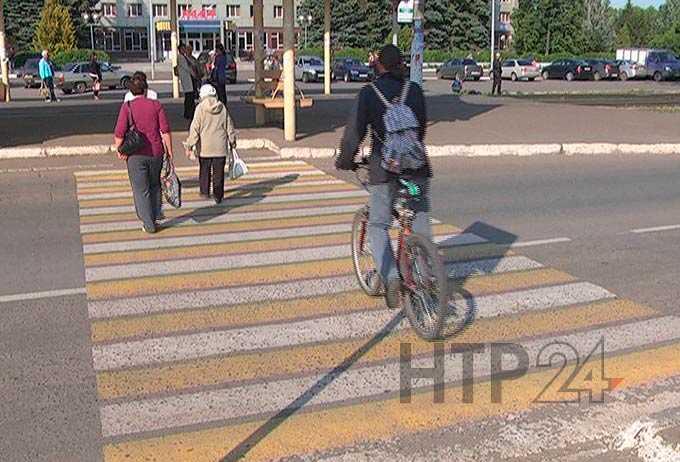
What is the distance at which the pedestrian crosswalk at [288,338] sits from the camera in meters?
4.41

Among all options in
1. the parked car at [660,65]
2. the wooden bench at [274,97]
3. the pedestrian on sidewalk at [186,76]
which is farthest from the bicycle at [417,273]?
the parked car at [660,65]

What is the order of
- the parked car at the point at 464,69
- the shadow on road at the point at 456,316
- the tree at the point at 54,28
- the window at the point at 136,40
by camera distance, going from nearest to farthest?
the shadow on road at the point at 456,316, the parked car at the point at 464,69, the tree at the point at 54,28, the window at the point at 136,40

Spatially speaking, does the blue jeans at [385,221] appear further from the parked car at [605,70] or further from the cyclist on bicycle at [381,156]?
the parked car at [605,70]

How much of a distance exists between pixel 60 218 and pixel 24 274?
2.67m

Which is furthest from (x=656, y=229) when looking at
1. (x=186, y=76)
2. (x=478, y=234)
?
(x=186, y=76)

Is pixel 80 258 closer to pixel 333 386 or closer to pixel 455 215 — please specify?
pixel 333 386

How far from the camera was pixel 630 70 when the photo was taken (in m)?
55.8

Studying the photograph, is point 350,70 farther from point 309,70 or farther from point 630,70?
point 630,70

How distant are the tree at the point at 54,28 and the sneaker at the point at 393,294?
66321 millimetres

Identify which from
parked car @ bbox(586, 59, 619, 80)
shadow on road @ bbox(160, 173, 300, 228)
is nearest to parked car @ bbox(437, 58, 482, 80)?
parked car @ bbox(586, 59, 619, 80)

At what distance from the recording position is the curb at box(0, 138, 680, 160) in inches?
615

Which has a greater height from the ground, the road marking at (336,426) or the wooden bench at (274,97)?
the wooden bench at (274,97)

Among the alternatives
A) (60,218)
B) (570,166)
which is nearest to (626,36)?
(570,166)

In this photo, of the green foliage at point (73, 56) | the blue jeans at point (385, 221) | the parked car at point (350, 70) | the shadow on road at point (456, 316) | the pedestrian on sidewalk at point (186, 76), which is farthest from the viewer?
the green foliage at point (73, 56)
